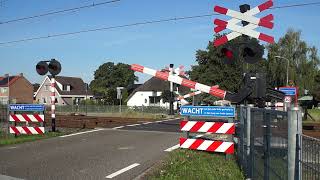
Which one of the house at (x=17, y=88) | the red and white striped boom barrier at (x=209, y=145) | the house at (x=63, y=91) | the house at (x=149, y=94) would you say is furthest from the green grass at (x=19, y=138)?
the house at (x=17, y=88)

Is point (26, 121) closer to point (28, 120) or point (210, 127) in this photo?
point (28, 120)

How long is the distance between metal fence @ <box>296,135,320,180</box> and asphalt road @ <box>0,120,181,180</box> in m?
5.16

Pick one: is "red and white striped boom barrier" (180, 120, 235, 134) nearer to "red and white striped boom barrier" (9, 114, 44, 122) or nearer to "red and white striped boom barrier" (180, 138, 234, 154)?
"red and white striped boom barrier" (180, 138, 234, 154)

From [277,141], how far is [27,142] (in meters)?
11.5

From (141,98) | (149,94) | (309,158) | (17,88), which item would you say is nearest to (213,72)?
(149,94)

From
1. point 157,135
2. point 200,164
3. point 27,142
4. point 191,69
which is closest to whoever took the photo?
point 200,164

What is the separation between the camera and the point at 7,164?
407 inches

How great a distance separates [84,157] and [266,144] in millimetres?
6463

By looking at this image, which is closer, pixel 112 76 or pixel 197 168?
pixel 197 168

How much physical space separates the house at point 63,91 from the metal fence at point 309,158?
89955mm

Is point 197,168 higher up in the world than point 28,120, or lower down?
lower down

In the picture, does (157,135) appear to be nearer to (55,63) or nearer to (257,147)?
(55,63)

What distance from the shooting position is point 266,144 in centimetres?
599

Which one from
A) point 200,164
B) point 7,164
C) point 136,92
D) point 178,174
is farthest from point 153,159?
point 136,92
